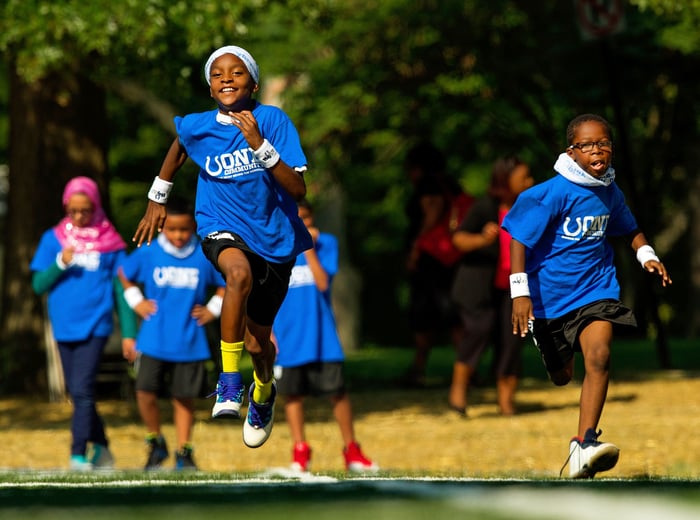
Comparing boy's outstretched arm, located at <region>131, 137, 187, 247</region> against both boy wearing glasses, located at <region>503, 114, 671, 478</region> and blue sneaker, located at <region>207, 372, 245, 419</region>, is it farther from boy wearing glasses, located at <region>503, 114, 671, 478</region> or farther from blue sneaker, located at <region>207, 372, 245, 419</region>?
boy wearing glasses, located at <region>503, 114, 671, 478</region>

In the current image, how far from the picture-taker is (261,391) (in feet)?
27.5

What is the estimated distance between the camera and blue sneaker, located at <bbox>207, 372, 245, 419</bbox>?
25.1 ft

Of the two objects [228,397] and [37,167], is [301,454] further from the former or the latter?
[37,167]

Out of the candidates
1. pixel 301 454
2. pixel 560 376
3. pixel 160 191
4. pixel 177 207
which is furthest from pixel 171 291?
pixel 560 376

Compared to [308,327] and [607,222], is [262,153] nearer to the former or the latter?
[607,222]

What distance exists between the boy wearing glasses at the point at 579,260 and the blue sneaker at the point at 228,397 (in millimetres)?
1426

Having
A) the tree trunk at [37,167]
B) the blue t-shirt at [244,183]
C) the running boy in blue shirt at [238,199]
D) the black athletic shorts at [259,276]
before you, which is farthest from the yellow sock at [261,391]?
the tree trunk at [37,167]

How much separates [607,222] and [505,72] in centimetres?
929

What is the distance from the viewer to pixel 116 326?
16828 millimetres

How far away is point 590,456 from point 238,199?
2153mm

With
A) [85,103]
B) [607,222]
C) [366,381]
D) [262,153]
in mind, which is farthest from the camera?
[366,381]

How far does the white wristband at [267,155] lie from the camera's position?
7.46 metres

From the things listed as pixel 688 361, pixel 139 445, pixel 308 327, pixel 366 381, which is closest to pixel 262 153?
pixel 308 327

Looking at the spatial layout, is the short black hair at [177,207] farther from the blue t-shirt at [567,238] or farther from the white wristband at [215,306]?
the blue t-shirt at [567,238]
